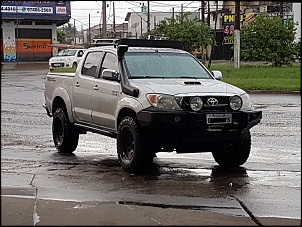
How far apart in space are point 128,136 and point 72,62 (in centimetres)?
3197

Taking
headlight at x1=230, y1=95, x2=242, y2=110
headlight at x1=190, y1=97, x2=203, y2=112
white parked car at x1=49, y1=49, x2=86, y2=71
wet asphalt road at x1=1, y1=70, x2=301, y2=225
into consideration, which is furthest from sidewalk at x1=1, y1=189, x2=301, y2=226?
white parked car at x1=49, y1=49, x2=86, y2=71

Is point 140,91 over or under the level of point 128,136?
over

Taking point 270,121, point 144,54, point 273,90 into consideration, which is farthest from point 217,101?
point 273,90

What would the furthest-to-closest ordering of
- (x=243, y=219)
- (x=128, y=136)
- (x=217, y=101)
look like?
(x=128, y=136)
(x=217, y=101)
(x=243, y=219)

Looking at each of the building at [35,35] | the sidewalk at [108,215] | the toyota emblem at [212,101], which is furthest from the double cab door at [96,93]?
the building at [35,35]

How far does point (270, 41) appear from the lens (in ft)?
106

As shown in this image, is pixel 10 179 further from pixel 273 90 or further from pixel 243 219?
pixel 273 90

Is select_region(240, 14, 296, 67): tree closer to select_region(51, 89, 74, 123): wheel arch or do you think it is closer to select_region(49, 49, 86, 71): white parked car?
select_region(49, 49, 86, 71): white parked car

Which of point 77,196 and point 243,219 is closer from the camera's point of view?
point 243,219

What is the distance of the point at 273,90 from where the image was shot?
22.8 m

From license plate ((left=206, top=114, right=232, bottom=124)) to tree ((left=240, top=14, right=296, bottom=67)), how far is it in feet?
81.0

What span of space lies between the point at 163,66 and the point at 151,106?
142 centimetres

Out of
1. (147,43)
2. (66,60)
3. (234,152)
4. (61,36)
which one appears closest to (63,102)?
(147,43)

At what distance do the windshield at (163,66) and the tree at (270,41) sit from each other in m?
23.3
